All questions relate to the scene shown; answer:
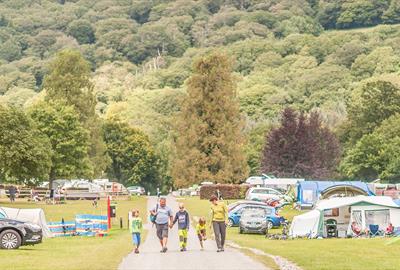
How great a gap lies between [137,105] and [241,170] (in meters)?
111

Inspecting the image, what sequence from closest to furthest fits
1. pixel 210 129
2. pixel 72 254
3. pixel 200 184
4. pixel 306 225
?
pixel 72 254 → pixel 306 225 → pixel 210 129 → pixel 200 184

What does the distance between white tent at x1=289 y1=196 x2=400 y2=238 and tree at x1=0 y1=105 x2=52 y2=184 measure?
33544 millimetres

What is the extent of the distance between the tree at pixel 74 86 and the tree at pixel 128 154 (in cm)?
2768

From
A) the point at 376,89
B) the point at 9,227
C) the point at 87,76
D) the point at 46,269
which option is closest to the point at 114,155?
the point at 87,76

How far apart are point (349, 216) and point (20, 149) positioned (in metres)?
35.2

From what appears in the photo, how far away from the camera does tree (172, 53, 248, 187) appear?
87.8 m

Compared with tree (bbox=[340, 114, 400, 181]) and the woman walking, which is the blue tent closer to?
tree (bbox=[340, 114, 400, 181])

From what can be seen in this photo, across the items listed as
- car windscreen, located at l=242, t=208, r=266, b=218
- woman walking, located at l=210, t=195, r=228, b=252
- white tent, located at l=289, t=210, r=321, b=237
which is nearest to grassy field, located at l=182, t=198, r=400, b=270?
car windscreen, located at l=242, t=208, r=266, b=218

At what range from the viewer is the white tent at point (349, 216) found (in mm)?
46562

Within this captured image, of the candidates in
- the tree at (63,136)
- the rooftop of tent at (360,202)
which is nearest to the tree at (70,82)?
the tree at (63,136)

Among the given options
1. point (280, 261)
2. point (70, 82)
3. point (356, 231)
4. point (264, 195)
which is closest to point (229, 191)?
point (264, 195)

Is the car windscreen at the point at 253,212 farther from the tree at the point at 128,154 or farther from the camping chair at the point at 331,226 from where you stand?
the tree at the point at 128,154

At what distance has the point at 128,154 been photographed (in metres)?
132

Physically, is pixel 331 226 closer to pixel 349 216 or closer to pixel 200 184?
pixel 349 216
